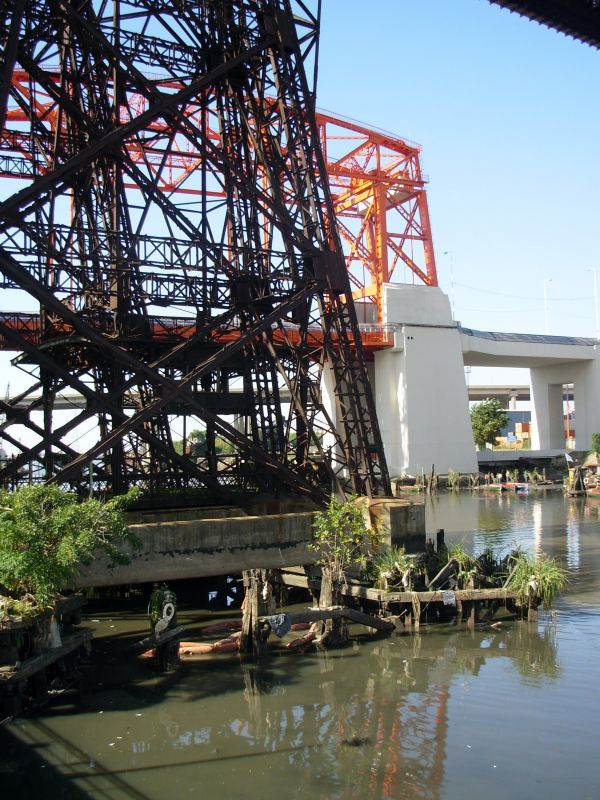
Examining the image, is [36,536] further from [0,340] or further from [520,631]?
[0,340]

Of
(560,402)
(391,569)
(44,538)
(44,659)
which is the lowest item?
(44,659)

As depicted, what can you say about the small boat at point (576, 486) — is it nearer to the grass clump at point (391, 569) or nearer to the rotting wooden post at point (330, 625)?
the grass clump at point (391, 569)

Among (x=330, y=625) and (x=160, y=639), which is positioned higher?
(x=160, y=639)

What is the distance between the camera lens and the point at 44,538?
12398 mm

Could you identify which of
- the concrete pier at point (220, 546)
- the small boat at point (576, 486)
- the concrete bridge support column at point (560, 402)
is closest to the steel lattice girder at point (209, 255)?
the concrete pier at point (220, 546)

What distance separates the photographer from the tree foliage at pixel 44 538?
473 inches

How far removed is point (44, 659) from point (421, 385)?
46.9 m

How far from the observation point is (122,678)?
44.2ft

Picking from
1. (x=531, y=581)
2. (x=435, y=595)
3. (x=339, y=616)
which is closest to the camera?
(x=339, y=616)

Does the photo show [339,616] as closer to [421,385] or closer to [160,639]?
[160,639]

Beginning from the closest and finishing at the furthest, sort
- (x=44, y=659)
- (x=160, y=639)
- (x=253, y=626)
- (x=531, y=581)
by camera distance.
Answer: (x=44, y=659) < (x=160, y=639) < (x=253, y=626) < (x=531, y=581)

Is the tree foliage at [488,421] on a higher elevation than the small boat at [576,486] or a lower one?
higher

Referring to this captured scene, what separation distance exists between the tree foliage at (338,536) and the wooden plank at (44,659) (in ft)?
15.6

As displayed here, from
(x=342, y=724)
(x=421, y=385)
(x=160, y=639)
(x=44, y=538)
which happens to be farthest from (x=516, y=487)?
(x=44, y=538)
